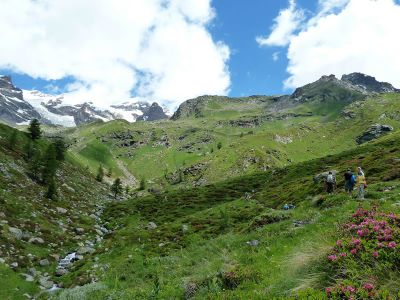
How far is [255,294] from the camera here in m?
13.1

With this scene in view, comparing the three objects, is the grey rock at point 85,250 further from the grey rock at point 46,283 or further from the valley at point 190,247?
the grey rock at point 46,283

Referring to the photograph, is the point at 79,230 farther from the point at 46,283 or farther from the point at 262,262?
the point at 262,262

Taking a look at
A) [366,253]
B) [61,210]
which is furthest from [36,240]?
[366,253]

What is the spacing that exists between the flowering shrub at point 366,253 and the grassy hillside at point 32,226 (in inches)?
1017

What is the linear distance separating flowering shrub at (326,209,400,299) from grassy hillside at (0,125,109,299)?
25828 millimetres

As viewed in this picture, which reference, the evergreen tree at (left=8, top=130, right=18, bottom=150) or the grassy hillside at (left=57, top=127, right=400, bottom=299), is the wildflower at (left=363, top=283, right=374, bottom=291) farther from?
the evergreen tree at (left=8, top=130, right=18, bottom=150)

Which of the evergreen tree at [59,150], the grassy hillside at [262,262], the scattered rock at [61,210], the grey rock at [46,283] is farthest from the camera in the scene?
the evergreen tree at [59,150]

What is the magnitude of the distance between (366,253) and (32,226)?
4221cm

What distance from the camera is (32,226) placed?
145 ft

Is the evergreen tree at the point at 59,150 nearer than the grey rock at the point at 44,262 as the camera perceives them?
No

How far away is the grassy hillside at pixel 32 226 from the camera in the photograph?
32287 millimetres

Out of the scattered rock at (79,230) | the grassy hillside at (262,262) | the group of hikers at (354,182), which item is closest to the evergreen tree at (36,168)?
the scattered rock at (79,230)

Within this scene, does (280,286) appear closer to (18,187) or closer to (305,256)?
(305,256)

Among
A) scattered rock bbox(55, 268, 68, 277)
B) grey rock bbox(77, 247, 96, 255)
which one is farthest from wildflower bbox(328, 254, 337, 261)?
grey rock bbox(77, 247, 96, 255)
